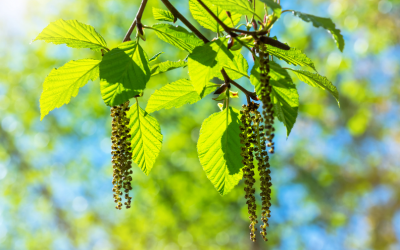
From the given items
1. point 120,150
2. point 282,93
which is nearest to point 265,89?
Result: point 282,93

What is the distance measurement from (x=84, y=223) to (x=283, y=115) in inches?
501

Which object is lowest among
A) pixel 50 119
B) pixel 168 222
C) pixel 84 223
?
pixel 168 222

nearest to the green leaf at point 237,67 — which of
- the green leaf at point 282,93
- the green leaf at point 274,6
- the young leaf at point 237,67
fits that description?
the young leaf at point 237,67

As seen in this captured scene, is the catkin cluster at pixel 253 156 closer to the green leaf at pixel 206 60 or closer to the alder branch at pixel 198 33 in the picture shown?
the alder branch at pixel 198 33

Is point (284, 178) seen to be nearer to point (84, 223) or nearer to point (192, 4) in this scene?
point (84, 223)

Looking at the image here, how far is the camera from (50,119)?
9.99m

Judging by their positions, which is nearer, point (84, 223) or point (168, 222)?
point (168, 222)

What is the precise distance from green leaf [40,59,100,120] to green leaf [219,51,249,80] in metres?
0.38

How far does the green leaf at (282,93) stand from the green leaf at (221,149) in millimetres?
153

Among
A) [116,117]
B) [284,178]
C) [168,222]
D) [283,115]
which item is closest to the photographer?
[283,115]

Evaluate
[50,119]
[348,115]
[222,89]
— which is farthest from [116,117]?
[348,115]

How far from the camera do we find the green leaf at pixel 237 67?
36.3 inches

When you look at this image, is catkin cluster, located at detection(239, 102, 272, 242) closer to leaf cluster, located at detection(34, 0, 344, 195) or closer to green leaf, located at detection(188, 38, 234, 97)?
leaf cluster, located at detection(34, 0, 344, 195)

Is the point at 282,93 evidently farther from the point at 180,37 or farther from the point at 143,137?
the point at 143,137
